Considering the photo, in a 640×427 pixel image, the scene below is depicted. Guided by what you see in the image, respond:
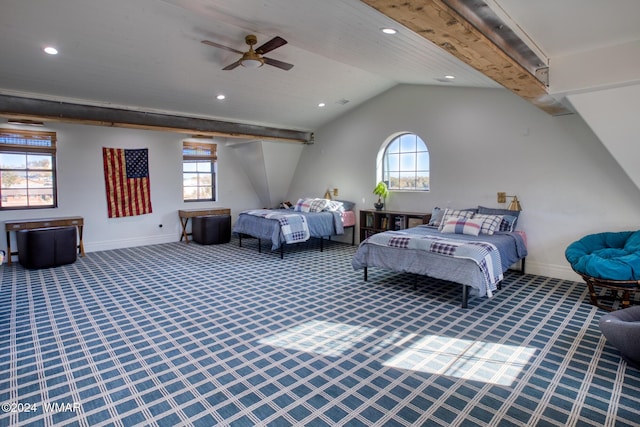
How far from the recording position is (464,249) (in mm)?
3986

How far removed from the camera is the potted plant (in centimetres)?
700

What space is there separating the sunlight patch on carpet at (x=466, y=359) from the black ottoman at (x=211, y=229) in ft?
18.5

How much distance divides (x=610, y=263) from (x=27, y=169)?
28.1 ft

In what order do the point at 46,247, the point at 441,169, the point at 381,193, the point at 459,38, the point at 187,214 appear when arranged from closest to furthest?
the point at 459,38 < the point at 46,247 < the point at 441,169 < the point at 381,193 < the point at 187,214

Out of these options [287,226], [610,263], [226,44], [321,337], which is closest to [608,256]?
[610,263]

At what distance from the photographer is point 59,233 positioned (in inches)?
228

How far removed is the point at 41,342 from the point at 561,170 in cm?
629

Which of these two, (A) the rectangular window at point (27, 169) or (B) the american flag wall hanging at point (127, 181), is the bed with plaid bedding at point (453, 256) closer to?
(B) the american flag wall hanging at point (127, 181)

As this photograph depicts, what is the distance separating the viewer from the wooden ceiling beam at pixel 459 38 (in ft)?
6.81

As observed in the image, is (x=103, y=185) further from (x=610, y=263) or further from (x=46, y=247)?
(x=610, y=263)

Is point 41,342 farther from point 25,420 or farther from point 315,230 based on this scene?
point 315,230

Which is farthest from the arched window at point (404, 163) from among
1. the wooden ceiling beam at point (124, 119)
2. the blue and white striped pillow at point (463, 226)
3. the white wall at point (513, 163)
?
the wooden ceiling beam at point (124, 119)

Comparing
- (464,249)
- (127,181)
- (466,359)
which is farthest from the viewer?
(127,181)

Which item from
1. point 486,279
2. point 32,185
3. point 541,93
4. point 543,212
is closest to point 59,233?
point 32,185
